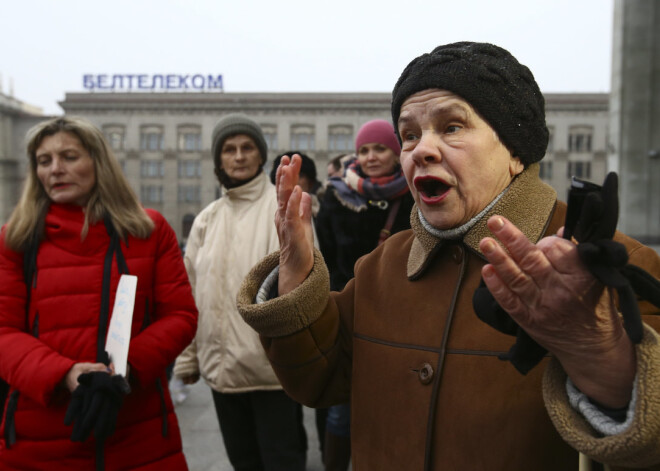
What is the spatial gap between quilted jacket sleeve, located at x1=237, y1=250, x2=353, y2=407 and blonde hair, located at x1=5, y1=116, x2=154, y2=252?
3.97ft

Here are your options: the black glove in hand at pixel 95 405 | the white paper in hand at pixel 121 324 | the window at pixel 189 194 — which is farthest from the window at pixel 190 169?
the black glove in hand at pixel 95 405

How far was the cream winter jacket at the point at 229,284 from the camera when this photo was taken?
3.30 meters

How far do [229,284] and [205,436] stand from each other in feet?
6.98

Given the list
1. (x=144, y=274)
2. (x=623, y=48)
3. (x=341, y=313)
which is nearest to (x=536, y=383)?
(x=341, y=313)

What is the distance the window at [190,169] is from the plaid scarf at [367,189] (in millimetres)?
46136

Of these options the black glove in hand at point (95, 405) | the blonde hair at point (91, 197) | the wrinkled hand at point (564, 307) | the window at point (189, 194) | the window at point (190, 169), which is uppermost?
the window at point (190, 169)

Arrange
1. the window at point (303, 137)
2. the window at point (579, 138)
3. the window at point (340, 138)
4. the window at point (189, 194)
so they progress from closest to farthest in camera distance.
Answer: the window at point (579, 138) < the window at point (340, 138) < the window at point (303, 137) < the window at point (189, 194)

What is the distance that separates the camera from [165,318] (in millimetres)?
2635

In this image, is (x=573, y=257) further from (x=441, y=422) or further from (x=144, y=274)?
(x=144, y=274)

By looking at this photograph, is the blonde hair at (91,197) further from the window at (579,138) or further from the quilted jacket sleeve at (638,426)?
the window at (579,138)

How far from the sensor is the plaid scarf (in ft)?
12.0

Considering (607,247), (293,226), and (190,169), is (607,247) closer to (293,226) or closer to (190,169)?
(293,226)

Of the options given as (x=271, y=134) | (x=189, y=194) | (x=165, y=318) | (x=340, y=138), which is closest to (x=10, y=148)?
(x=189, y=194)

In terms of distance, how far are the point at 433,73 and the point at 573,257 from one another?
2.30 ft
